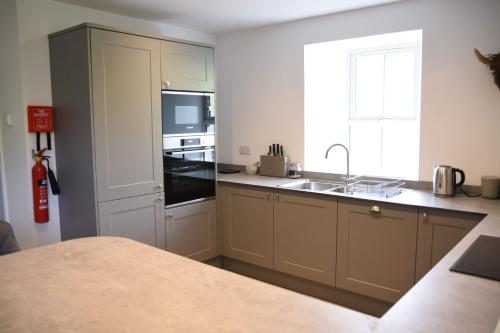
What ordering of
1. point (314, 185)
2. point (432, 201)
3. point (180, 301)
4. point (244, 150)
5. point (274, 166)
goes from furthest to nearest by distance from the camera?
point (244, 150) < point (274, 166) < point (314, 185) < point (432, 201) < point (180, 301)

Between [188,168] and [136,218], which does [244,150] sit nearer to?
[188,168]

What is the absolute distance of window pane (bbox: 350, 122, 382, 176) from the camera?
3.70 metres

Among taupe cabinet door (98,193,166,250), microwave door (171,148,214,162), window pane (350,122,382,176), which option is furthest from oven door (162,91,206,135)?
window pane (350,122,382,176)

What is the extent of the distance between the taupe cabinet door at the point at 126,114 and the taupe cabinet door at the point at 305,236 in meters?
1.06

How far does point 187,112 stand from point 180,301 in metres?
2.47

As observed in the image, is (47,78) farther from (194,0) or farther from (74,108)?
(194,0)

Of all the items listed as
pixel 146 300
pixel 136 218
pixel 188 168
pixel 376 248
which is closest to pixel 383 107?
pixel 376 248

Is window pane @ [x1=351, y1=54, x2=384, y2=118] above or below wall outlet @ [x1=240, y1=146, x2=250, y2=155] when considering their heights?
above

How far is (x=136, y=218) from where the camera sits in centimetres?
321

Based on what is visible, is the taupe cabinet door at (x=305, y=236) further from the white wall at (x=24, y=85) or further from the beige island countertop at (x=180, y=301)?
the white wall at (x=24, y=85)

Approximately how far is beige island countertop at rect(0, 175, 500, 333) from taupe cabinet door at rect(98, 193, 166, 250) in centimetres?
137

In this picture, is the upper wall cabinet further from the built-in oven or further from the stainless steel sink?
the stainless steel sink

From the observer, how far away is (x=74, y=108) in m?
2.98

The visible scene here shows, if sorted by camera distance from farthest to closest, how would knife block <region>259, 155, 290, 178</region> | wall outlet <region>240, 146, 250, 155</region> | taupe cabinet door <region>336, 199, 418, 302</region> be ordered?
wall outlet <region>240, 146, 250, 155</region> < knife block <region>259, 155, 290, 178</region> < taupe cabinet door <region>336, 199, 418, 302</region>
